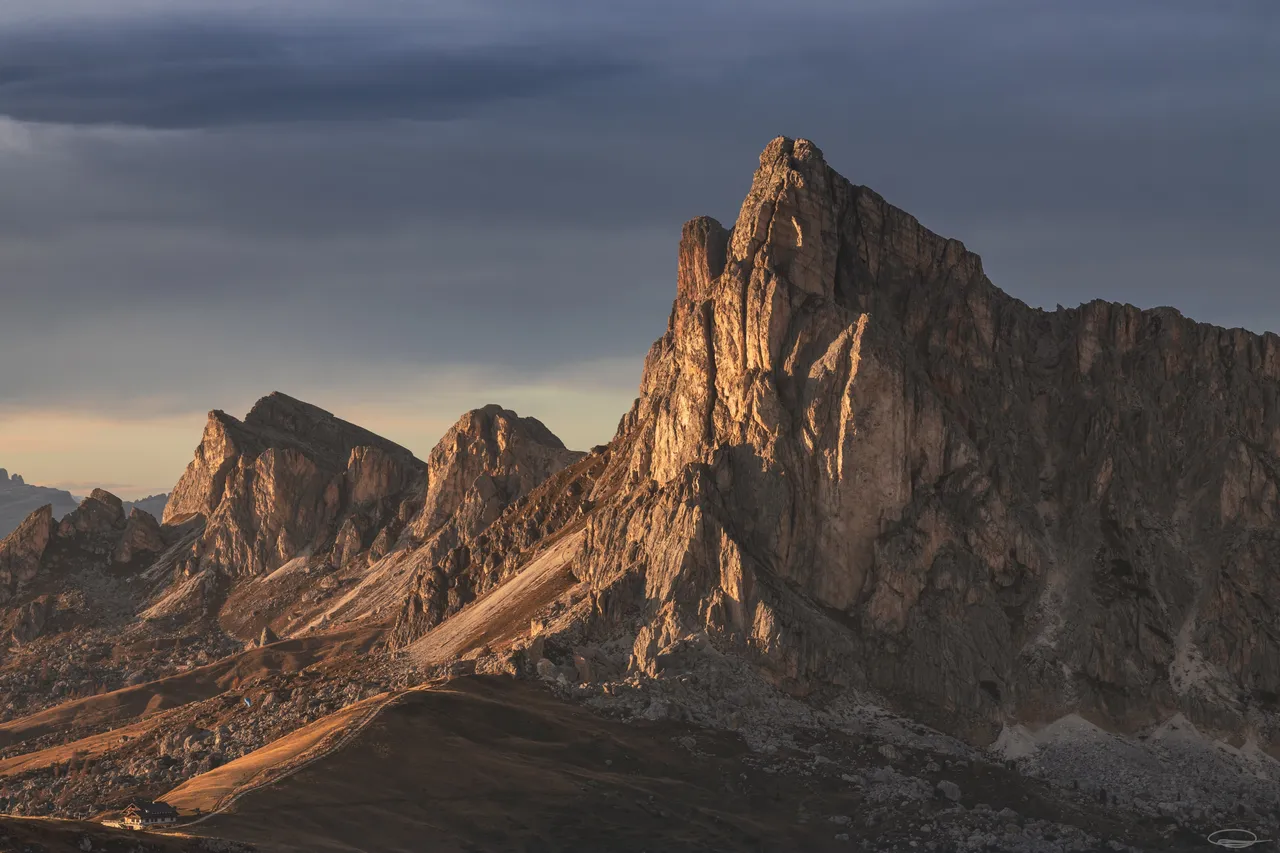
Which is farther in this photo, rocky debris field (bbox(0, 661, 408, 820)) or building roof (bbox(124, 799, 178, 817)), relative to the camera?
rocky debris field (bbox(0, 661, 408, 820))

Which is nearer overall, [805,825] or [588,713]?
[805,825]

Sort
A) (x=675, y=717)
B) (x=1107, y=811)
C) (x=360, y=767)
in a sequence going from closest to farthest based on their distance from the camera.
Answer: (x=360, y=767) < (x=1107, y=811) < (x=675, y=717)

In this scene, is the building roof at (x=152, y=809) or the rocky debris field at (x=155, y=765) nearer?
the building roof at (x=152, y=809)

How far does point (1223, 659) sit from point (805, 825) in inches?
2888

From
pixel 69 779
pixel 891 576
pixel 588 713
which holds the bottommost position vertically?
pixel 69 779

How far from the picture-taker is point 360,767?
149 meters

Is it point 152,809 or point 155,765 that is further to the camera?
point 155,765

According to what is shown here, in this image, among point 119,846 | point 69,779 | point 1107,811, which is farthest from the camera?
point 69,779

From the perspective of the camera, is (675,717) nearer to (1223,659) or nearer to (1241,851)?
(1241,851)

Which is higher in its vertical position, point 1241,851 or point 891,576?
point 891,576

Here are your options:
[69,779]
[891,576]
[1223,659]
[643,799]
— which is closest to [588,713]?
[643,799]

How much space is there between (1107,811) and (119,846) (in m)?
98.1

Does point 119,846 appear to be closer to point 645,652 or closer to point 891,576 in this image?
point 645,652

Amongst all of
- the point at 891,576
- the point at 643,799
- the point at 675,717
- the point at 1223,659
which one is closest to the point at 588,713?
the point at 675,717
